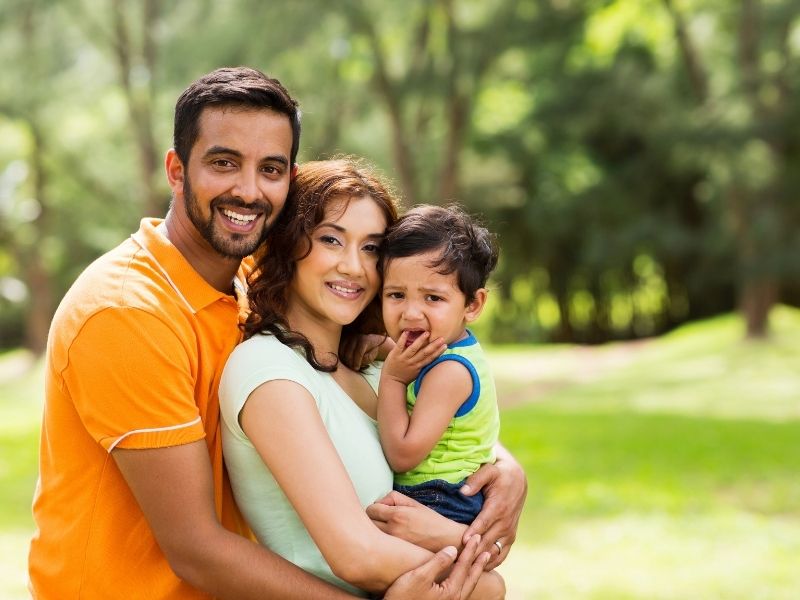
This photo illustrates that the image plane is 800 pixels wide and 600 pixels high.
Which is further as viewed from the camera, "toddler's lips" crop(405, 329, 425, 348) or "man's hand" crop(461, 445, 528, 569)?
"toddler's lips" crop(405, 329, 425, 348)

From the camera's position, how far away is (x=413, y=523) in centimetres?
256

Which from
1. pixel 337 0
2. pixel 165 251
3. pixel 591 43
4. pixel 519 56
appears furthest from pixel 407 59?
pixel 165 251

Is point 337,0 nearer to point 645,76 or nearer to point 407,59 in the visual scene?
point 407,59

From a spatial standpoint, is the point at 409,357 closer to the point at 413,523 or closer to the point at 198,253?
the point at 413,523

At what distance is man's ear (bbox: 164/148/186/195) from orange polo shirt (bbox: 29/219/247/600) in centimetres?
20

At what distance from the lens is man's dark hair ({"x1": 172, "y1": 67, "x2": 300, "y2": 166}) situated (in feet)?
8.63

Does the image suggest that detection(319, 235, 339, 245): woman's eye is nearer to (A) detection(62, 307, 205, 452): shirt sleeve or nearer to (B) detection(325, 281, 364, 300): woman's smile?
(B) detection(325, 281, 364, 300): woman's smile

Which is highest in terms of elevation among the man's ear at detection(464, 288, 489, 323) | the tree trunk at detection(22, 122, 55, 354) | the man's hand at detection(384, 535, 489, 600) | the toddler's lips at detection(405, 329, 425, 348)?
the man's ear at detection(464, 288, 489, 323)

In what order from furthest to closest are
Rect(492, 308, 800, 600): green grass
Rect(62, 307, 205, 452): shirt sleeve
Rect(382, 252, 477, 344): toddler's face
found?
Rect(492, 308, 800, 600): green grass < Rect(382, 252, 477, 344): toddler's face < Rect(62, 307, 205, 452): shirt sleeve

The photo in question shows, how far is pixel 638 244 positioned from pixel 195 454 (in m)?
24.0

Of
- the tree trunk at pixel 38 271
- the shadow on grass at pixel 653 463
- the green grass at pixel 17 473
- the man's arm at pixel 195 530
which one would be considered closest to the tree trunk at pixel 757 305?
the shadow on grass at pixel 653 463

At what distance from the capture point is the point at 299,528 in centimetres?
257

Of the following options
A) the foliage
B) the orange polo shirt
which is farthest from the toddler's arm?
the foliage

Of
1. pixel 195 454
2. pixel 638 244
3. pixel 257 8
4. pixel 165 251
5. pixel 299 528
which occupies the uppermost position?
pixel 257 8
